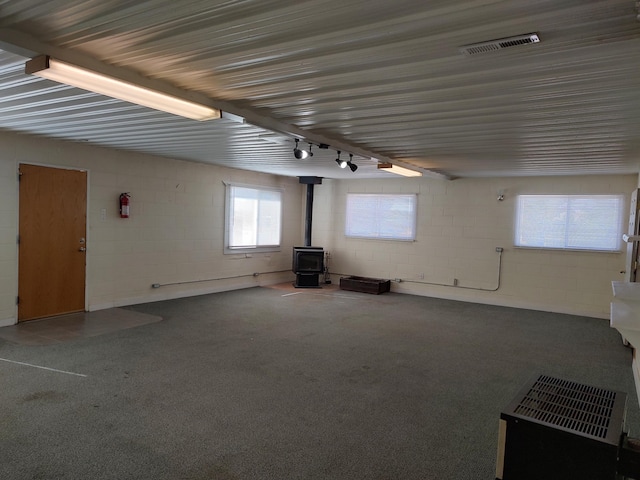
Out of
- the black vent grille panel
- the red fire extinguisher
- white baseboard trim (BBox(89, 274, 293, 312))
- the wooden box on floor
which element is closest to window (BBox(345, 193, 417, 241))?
the wooden box on floor

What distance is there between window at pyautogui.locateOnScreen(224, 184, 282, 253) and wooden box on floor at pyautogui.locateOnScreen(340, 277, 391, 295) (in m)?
1.71

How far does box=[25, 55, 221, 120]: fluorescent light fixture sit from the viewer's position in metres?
2.62

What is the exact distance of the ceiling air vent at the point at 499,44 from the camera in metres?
2.17

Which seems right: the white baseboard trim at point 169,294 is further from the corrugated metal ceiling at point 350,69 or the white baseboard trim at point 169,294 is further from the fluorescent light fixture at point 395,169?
the fluorescent light fixture at point 395,169

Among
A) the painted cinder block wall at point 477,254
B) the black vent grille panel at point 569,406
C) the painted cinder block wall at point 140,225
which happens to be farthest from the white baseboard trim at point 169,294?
the black vent grille panel at point 569,406

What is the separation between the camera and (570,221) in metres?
A: 7.34

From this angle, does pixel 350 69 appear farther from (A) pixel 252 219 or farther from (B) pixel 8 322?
(A) pixel 252 219

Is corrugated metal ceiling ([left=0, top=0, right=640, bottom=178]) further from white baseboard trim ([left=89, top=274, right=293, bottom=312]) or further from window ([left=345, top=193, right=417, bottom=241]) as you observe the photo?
window ([left=345, top=193, right=417, bottom=241])

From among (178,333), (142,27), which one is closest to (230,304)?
(178,333)

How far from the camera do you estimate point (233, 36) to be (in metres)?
2.33

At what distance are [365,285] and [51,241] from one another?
545 cm

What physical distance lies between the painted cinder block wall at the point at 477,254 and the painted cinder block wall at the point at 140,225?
2104 mm

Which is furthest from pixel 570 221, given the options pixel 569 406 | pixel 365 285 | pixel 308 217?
pixel 569 406

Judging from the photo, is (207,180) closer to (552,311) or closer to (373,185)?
(373,185)
